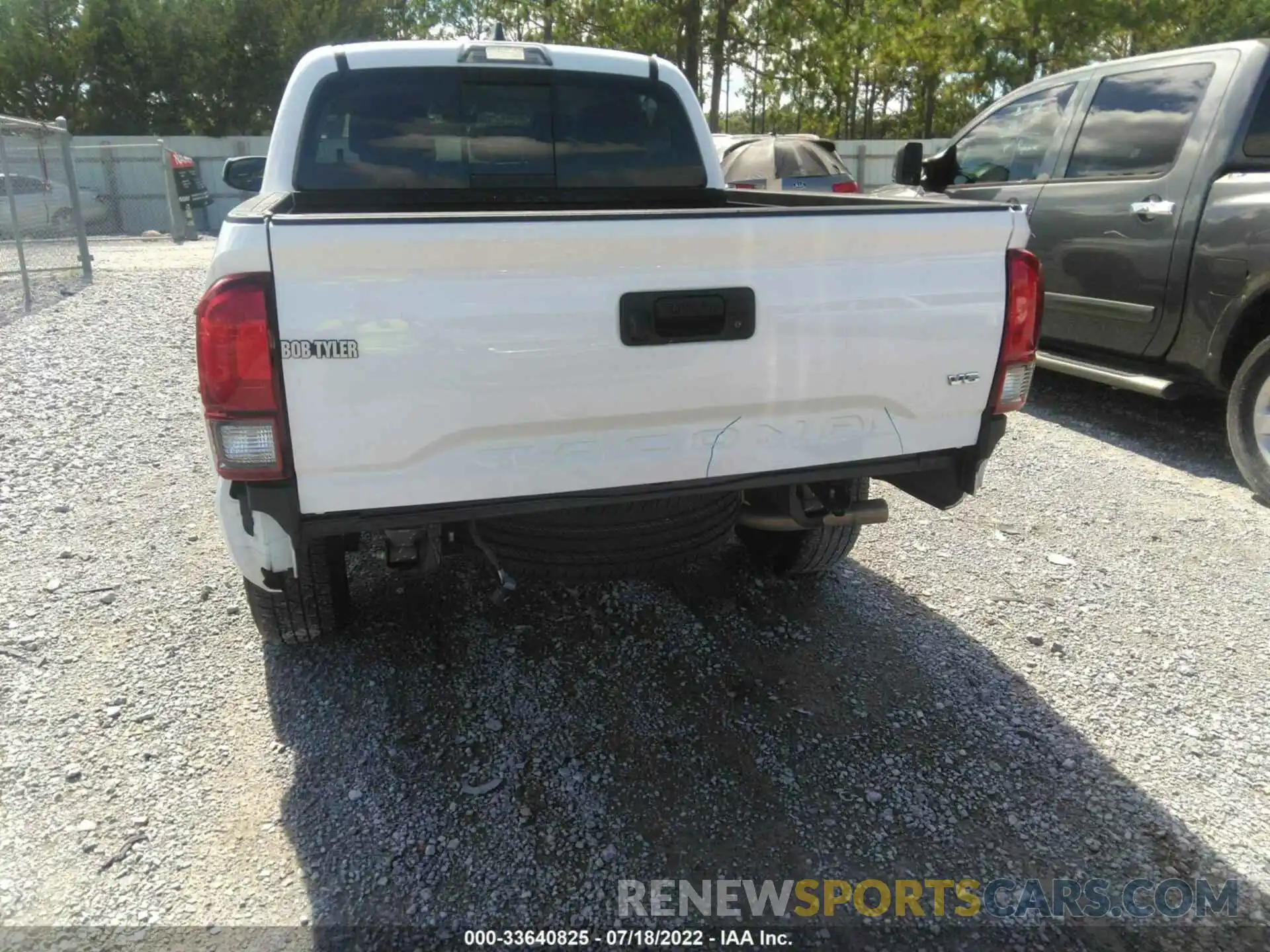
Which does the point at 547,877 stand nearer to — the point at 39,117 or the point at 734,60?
the point at 734,60

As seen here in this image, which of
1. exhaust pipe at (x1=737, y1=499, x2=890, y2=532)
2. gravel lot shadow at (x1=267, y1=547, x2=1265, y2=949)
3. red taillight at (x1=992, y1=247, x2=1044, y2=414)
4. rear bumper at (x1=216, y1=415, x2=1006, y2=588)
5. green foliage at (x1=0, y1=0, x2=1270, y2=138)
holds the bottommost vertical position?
gravel lot shadow at (x1=267, y1=547, x2=1265, y2=949)

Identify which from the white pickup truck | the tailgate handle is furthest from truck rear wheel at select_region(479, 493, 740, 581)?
the tailgate handle

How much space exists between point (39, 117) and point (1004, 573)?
3757 cm

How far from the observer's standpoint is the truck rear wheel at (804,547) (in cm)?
350

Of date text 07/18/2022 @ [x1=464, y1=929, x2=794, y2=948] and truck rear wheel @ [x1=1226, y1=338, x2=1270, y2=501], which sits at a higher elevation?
truck rear wheel @ [x1=1226, y1=338, x2=1270, y2=501]

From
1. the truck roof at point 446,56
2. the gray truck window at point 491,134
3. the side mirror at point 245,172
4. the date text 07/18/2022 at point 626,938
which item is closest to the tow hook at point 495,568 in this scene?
the date text 07/18/2022 at point 626,938

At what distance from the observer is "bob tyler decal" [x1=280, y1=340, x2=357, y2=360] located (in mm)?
2117

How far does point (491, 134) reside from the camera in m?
4.11

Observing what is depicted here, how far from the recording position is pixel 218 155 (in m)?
25.0

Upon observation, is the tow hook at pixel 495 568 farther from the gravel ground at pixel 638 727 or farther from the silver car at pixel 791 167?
the silver car at pixel 791 167

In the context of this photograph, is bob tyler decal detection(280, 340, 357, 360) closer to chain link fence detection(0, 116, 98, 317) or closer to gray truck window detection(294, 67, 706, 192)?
gray truck window detection(294, 67, 706, 192)

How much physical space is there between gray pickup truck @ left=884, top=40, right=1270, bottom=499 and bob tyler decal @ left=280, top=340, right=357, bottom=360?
174 inches

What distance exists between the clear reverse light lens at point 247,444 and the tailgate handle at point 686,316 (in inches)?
35.3

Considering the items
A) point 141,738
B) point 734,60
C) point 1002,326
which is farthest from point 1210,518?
point 734,60
